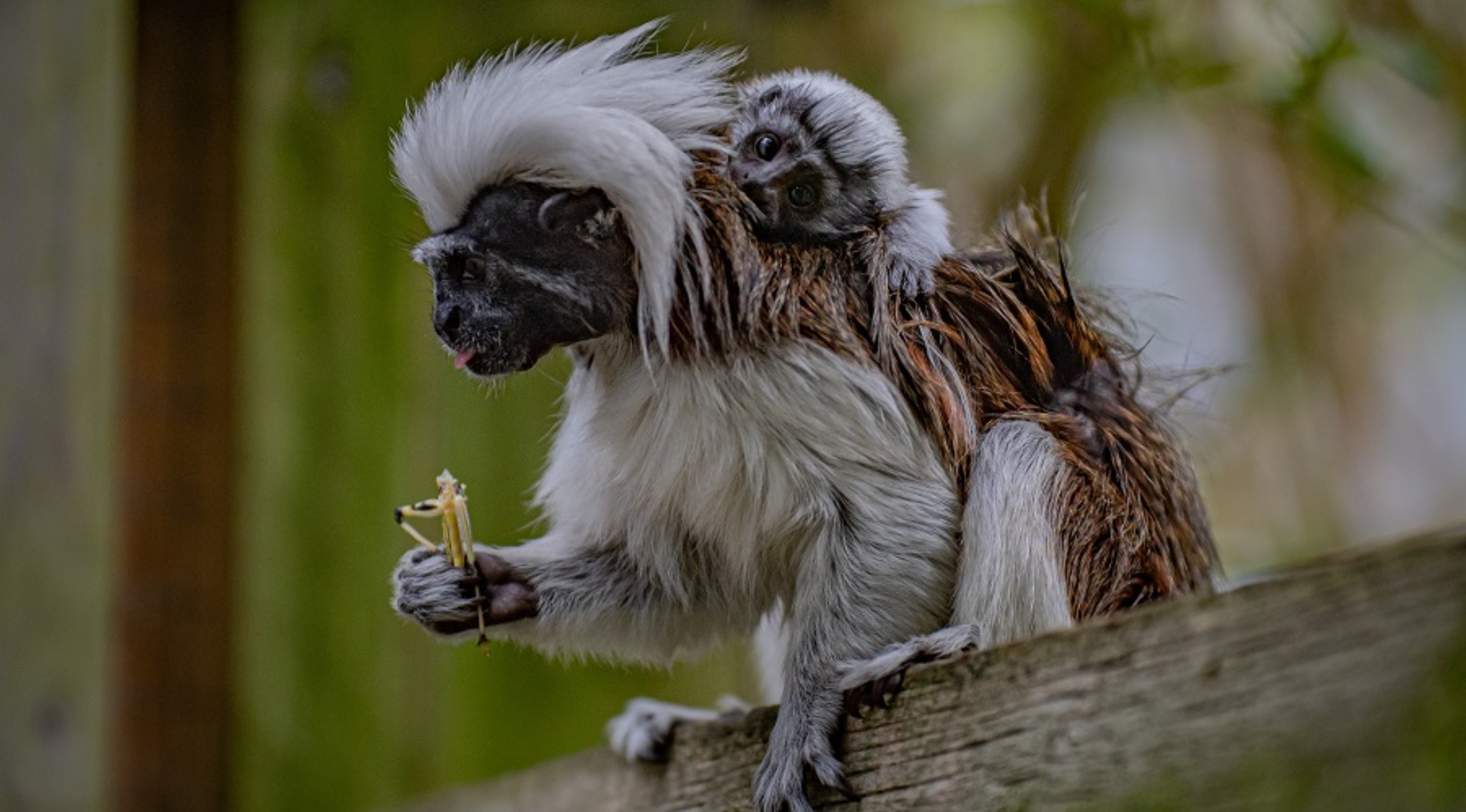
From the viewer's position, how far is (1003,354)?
2.98 metres

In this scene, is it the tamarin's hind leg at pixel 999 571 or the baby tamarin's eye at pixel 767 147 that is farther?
the baby tamarin's eye at pixel 767 147

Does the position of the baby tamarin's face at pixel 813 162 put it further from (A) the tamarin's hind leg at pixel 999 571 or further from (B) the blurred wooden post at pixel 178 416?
(B) the blurred wooden post at pixel 178 416

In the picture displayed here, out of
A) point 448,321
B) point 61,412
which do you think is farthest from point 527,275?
point 61,412

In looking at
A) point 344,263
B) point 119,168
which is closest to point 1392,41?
point 344,263

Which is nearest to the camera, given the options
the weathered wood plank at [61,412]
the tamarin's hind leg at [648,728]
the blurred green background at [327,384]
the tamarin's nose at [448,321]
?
the tamarin's nose at [448,321]

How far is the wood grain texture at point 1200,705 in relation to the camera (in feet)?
4.55

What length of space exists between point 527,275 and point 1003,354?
0.90m

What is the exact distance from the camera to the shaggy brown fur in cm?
275

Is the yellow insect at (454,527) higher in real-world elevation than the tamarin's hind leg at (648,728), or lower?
higher

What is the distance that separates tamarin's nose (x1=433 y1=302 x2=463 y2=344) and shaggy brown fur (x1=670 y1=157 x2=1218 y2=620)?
0.40m

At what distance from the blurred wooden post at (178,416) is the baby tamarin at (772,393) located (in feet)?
4.42

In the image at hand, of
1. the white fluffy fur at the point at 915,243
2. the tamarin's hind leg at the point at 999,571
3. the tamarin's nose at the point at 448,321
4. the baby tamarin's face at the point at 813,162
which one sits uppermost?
the baby tamarin's face at the point at 813,162

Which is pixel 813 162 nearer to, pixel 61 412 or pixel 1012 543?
pixel 1012 543

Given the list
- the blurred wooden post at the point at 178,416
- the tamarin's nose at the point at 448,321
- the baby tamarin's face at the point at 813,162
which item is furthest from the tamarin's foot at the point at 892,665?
the blurred wooden post at the point at 178,416
